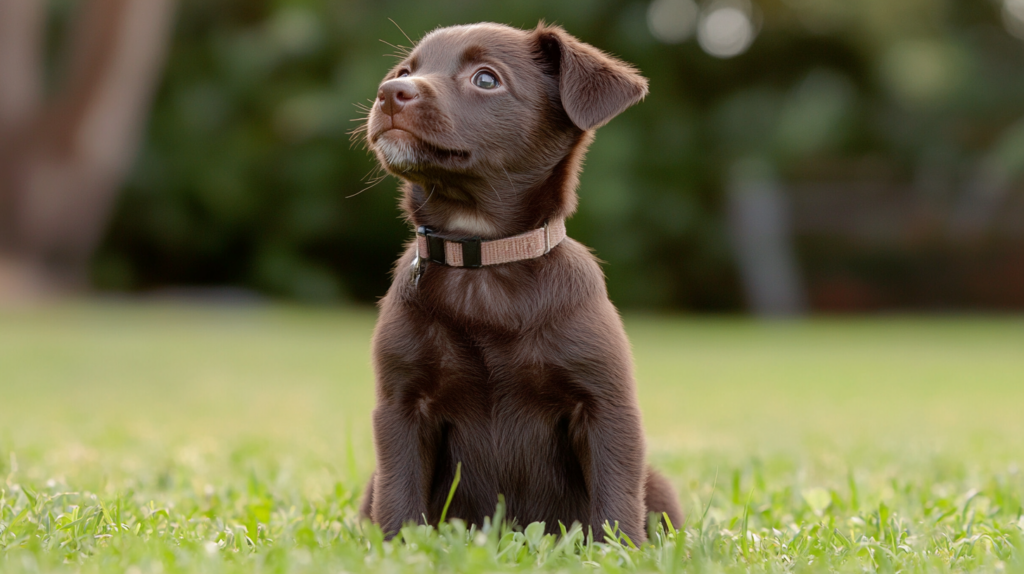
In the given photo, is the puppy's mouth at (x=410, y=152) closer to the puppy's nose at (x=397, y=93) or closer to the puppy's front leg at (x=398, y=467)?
the puppy's nose at (x=397, y=93)

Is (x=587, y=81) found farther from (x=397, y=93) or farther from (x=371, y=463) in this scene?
(x=371, y=463)

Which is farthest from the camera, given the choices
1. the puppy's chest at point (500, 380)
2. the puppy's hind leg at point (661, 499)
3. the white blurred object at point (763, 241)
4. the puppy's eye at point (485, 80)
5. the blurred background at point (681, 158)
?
the white blurred object at point (763, 241)

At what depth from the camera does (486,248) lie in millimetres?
2727

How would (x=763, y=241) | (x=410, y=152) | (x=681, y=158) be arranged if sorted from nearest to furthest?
1. (x=410, y=152)
2. (x=763, y=241)
3. (x=681, y=158)

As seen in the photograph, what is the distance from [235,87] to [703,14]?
35.0 ft

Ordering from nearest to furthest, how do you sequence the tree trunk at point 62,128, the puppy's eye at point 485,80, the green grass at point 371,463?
the green grass at point 371,463
the puppy's eye at point 485,80
the tree trunk at point 62,128

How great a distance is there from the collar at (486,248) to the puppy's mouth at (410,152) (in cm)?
22

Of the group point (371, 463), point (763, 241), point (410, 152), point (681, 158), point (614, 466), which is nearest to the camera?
point (614, 466)

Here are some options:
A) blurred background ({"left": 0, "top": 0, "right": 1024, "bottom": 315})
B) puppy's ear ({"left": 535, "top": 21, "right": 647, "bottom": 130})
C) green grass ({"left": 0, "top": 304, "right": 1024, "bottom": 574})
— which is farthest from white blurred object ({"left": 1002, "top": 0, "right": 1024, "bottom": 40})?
puppy's ear ({"left": 535, "top": 21, "right": 647, "bottom": 130})

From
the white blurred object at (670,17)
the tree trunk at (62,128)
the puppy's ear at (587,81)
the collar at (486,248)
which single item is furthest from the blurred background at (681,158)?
the collar at (486,248)

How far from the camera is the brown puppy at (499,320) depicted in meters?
2.62

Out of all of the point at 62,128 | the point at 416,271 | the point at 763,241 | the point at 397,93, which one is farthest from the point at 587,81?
the point at 763,241

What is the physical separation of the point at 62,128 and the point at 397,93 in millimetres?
16146

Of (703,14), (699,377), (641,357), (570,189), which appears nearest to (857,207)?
(703,14)
